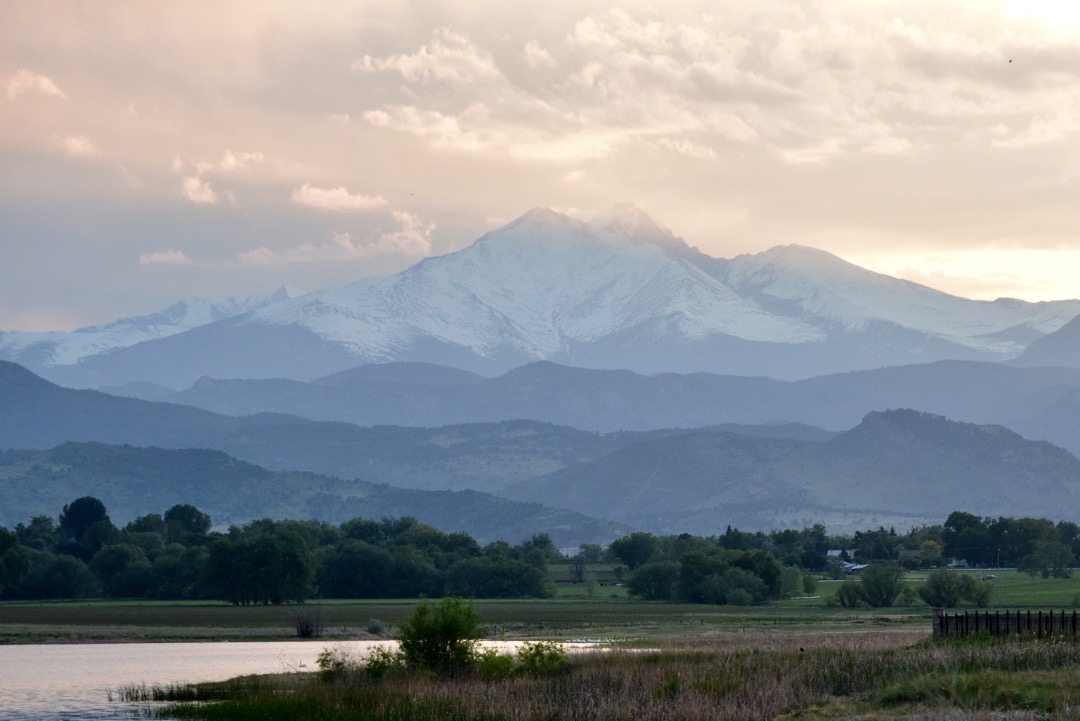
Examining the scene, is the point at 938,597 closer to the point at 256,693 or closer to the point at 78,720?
the point at 256,693

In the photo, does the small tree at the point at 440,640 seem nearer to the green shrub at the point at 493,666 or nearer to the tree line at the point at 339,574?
the green shrub at the point at 493,666

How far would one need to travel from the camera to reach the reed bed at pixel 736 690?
6162cm

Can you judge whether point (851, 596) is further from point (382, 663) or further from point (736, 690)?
point (736, 690)

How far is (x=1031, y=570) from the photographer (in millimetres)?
198500

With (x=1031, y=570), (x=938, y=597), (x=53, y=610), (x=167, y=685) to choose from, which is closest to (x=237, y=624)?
(x=53, y=610)

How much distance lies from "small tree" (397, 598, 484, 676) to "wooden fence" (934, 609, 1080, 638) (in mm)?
22825

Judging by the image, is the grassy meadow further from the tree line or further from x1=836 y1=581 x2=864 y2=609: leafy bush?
the tree line

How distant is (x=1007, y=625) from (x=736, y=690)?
17527 mm

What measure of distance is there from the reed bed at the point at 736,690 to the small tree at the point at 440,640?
234 centimetres

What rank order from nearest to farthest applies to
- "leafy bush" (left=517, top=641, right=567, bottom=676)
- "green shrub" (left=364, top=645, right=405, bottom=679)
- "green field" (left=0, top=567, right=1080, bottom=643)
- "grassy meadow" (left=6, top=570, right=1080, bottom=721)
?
"grassy meadow" (left=6, top=570, right=1080, bottom=721) < "leafy bush" (left=517, top=641, right=567, bottom=676) < "green shrub" (left=364, top=645, right=405, bottom=679) < "green field" (left=0, top=567, right=1080, bottom=643)

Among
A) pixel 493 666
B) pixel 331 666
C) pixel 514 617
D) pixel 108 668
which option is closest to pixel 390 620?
pixel 514 617

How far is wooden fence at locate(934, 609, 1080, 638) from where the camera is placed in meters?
76.8

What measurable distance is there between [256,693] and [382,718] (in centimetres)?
1178

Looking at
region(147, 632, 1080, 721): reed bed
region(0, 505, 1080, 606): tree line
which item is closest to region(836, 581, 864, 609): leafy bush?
region(0, 505, 1080, 606): tree line
